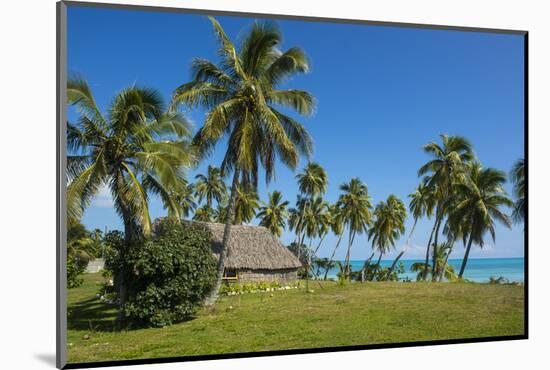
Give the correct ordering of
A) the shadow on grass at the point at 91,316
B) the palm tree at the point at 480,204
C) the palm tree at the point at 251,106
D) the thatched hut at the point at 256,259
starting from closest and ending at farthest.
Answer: the shadow on grass at the point at 91,316 < the palm tree at the point at 251,106 < the palm tree at the point at 480,204 < the thatched hut at the point at 256,259

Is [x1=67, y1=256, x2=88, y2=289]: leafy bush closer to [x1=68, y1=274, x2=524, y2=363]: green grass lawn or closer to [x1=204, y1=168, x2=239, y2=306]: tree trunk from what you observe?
[x1=68, y1=274, x2=524, y2=363]: green grass lawn

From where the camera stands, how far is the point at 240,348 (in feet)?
22.1

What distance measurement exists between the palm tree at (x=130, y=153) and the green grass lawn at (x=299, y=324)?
741 mm

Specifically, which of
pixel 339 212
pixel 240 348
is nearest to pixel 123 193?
pixel 240 348

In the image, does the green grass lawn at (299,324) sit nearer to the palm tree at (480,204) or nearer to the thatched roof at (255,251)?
the palm tree at (480,204)

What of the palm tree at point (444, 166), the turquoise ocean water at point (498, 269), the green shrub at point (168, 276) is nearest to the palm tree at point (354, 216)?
the palm tree at point (444, 166)

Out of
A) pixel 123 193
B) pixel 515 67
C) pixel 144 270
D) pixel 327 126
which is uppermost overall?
pixel 515 67

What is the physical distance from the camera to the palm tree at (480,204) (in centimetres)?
909

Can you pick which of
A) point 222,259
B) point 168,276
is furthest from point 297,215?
point 168,276

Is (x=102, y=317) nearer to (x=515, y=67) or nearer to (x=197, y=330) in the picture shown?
(x=197, y=330)

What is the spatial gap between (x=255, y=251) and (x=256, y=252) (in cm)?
4

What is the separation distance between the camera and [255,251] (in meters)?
13.4

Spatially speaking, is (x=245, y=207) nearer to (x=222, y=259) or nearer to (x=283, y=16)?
(x=222, y=259)

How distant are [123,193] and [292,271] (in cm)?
767
